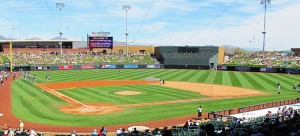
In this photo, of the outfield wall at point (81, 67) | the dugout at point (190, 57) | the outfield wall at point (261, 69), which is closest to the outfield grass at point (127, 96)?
the outfield wall at point (261, 69)

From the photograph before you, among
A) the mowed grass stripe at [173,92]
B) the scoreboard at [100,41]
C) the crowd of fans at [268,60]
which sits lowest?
the mowed grass stripe at [173,92]

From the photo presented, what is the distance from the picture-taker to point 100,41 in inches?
4001

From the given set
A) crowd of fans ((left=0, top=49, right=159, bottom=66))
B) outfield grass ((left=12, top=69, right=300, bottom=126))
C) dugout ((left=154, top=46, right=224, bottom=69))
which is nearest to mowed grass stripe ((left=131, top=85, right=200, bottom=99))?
outfield grass ((left=12, top=69, right=300, bottom=126))

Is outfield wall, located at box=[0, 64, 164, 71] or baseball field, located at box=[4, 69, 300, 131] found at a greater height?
outfield wall, located at box=[0, 64, 164, 71]

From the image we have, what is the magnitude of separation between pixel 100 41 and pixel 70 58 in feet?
38.0

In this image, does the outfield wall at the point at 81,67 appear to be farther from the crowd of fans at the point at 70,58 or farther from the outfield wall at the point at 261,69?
the outfield wall at the point at 261,69

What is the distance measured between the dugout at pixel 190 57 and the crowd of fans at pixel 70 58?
5.21m

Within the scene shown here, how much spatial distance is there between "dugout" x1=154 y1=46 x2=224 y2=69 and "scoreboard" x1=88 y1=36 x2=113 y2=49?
17.7m

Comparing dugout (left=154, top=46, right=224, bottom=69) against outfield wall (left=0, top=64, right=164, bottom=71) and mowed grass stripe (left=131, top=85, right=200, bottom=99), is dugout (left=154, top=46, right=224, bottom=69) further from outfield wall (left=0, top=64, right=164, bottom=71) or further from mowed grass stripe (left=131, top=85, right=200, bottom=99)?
mowed grass stripe (left=131, top=85, right=200, bottom=99)

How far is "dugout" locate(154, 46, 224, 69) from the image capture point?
3570 inches

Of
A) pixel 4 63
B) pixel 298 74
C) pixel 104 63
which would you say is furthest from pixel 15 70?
pixel 298 74

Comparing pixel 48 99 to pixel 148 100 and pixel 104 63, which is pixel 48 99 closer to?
pixel 148 100

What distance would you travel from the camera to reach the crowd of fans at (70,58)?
89.2 m

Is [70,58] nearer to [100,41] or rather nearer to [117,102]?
[100,41]
